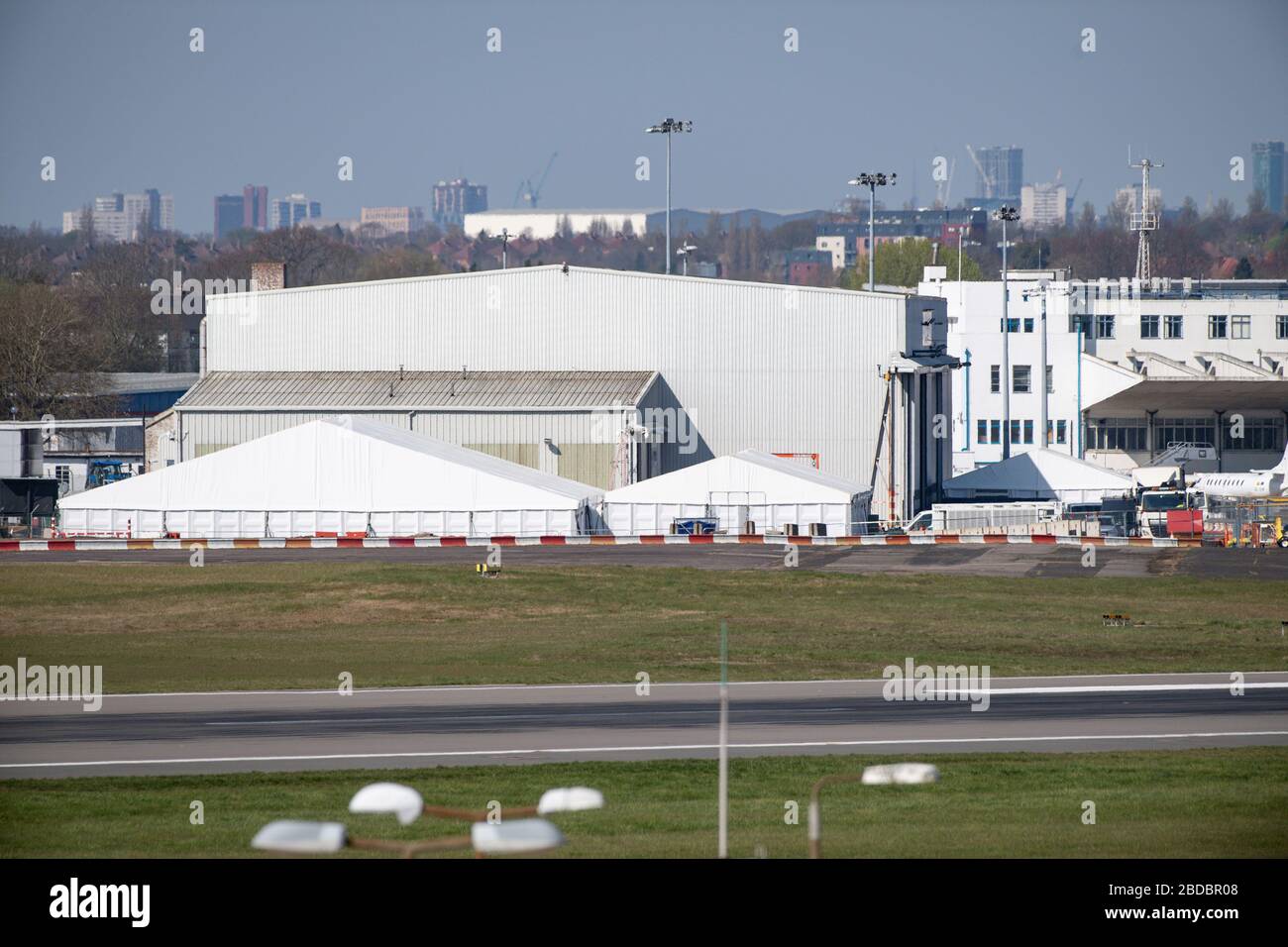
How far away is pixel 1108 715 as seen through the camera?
33.1 m

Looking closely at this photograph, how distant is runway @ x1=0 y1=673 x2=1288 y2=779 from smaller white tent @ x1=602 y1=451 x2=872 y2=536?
1512 inches

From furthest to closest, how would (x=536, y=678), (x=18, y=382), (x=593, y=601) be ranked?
(x=18, y=382)
(x=593, y=601)
(x=536, y=678)

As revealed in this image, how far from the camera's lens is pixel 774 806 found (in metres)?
24.0

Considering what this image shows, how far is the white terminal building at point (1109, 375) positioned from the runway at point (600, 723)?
82267mm

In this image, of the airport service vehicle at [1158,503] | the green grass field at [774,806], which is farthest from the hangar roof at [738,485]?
the green grass field at [774,806]

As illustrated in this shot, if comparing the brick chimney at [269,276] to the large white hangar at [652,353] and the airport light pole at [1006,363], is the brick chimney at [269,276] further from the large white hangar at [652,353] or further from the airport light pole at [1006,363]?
the airport light pole at [1006,363]

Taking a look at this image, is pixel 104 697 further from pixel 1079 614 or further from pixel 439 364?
pixel 439 364

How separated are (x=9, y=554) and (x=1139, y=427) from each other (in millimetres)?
86122

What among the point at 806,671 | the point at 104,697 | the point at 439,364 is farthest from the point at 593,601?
the point at 439,364

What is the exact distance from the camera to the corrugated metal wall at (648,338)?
87688mm

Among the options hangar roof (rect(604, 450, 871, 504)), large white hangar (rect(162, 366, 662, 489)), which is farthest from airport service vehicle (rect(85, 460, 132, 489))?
hangar roof (rect(604, 450, 871, 504))

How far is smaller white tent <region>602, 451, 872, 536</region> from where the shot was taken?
77.0 meters

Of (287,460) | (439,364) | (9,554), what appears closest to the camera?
(9,554)

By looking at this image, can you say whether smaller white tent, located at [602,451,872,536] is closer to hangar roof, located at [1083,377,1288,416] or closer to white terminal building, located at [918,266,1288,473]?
white terminal building, located at [918,266,1288,473]
